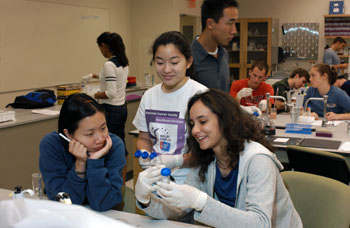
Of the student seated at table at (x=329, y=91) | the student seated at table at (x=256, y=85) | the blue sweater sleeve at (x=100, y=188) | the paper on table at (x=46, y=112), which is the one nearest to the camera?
the blue sweater sleeve at (x=100, y=188)

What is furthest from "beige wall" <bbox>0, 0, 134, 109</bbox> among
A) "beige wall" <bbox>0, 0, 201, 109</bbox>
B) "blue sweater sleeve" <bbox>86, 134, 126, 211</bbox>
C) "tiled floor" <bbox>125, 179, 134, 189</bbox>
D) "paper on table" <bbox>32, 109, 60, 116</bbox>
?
"blue sweater sleeve" <bbox>86, 134, 126, 211</bbox>

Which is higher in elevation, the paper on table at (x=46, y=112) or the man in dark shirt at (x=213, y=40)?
the man in dark shirt at (x=213, y=40)

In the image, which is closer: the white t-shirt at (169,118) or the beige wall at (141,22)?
the white t-shirt at (169,118)

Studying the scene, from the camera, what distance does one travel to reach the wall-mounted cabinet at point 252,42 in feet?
26.6

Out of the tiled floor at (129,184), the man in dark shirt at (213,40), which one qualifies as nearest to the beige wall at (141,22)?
the tiled floor at (129,184)

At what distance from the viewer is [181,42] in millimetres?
1888

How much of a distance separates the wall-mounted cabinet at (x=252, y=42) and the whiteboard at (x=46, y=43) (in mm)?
3281

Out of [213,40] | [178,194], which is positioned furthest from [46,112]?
[178,194]

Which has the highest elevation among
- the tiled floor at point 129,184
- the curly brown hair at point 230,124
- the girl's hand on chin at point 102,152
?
the curly brown hair at point 230,124

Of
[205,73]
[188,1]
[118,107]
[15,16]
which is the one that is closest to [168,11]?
[188,1]

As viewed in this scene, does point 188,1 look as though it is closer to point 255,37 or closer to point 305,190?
point 255,37

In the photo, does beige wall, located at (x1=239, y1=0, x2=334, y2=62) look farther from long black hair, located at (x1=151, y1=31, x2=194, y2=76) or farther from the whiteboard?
long black hair, located at (x1=151, y1=31, x2=194, y2=76)

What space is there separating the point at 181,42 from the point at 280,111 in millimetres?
2501

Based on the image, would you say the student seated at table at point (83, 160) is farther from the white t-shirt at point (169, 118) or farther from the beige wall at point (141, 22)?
the beige wall at point (141, 22)
